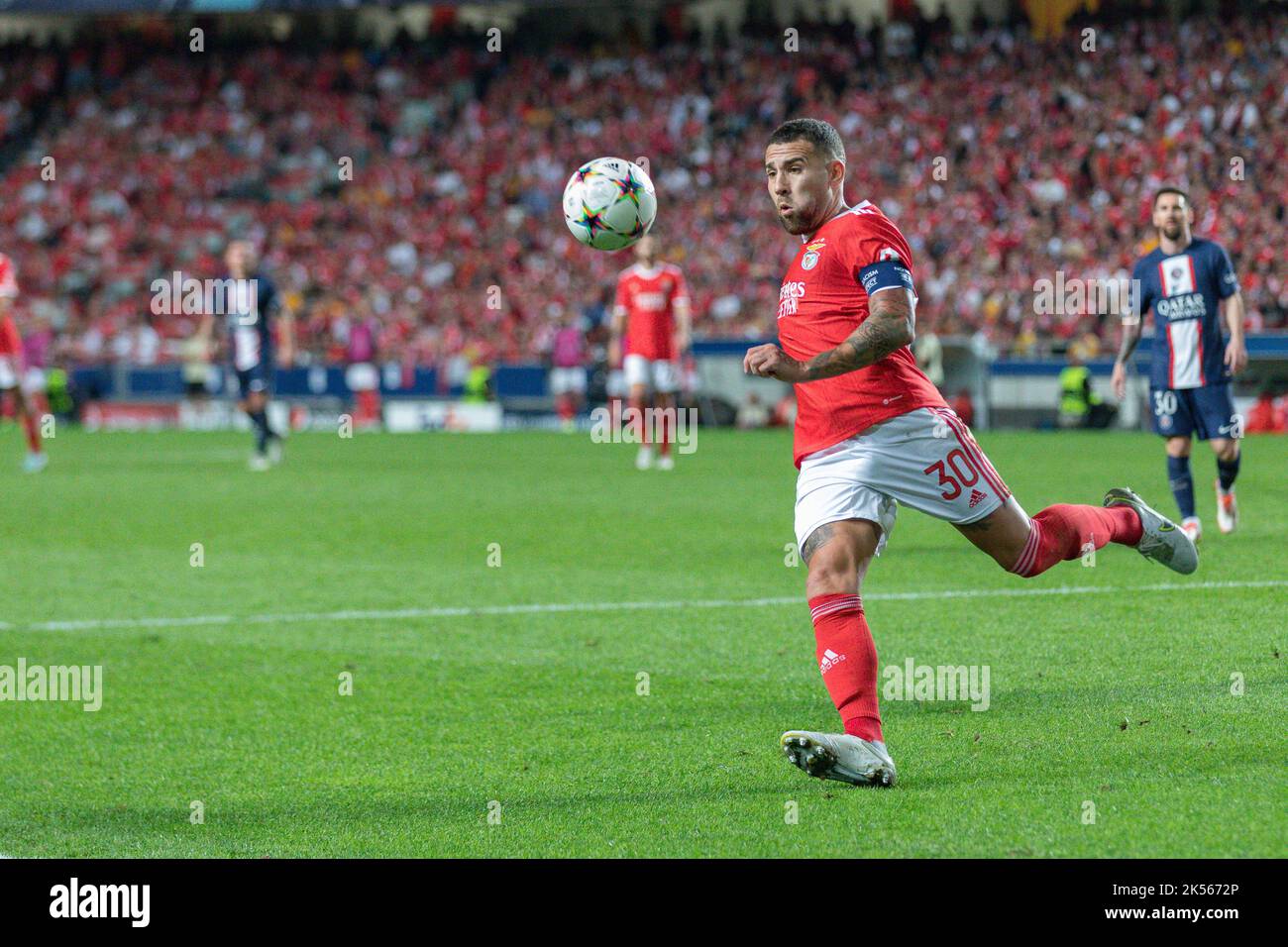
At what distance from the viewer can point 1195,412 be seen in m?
11.1

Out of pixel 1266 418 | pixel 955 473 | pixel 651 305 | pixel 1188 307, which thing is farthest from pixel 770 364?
pixel 1266 418

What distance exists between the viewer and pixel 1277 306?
25375mm

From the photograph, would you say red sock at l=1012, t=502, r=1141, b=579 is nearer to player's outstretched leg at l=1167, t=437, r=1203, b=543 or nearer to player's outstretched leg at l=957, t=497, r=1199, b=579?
player's outstretched leg at l=957, t=497, r=1199, b=579

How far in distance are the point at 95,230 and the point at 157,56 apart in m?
5.65

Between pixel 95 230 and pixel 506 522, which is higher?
pixel 95 230

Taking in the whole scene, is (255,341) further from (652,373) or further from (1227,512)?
(1227,512)

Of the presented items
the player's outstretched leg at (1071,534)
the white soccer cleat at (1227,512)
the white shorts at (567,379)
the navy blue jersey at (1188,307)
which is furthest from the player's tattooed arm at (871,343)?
the white shorts at (567,379)

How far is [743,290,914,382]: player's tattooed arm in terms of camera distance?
16.8 ft

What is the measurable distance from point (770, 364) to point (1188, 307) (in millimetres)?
6809

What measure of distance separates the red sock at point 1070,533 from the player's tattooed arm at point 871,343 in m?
1.04

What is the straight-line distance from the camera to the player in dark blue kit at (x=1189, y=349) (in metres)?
10.8

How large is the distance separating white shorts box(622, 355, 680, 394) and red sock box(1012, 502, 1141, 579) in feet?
44.4

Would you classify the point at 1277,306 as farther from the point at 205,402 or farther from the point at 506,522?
the point at 205,402
